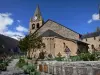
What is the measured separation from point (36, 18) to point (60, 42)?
100 ft

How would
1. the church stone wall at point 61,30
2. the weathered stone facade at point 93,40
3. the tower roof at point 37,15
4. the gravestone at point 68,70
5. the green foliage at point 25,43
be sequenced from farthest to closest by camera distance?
the weathered stone facade at point 93,40
the tower roof at point 37,15
the church stone wall at point 61,30
the green foliage at point 25,43
the gravestone at point 68,70

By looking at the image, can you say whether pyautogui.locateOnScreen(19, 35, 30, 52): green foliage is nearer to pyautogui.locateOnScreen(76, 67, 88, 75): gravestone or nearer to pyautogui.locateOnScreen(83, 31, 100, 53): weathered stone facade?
pyautogui.locateOnScreen(76, 67, 88, 75): gravestone

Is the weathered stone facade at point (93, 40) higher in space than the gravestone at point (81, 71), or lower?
higher

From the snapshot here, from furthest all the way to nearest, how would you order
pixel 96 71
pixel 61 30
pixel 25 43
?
pixel 61 30 < pixel 25 43 < pixel 96 71

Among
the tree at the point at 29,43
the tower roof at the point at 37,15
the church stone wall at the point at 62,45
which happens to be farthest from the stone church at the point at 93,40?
the tree at the point at 29,43

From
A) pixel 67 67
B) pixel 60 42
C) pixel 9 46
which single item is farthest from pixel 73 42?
pixel 9 46

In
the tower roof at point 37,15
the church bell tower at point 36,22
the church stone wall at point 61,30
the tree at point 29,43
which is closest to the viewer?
the tree at point 29,43

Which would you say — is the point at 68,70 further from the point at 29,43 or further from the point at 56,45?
the point at 56,45

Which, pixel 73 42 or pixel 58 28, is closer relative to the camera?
pixel 73 42

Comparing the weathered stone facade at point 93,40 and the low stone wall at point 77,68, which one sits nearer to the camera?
the low stone wall at point 77,68

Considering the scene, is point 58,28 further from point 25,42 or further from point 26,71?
point 26,71

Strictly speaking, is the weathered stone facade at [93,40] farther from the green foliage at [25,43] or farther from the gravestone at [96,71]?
the gravestone at [96,71]

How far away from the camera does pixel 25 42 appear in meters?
40.3

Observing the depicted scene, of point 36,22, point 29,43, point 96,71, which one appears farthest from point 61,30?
point 96,71
